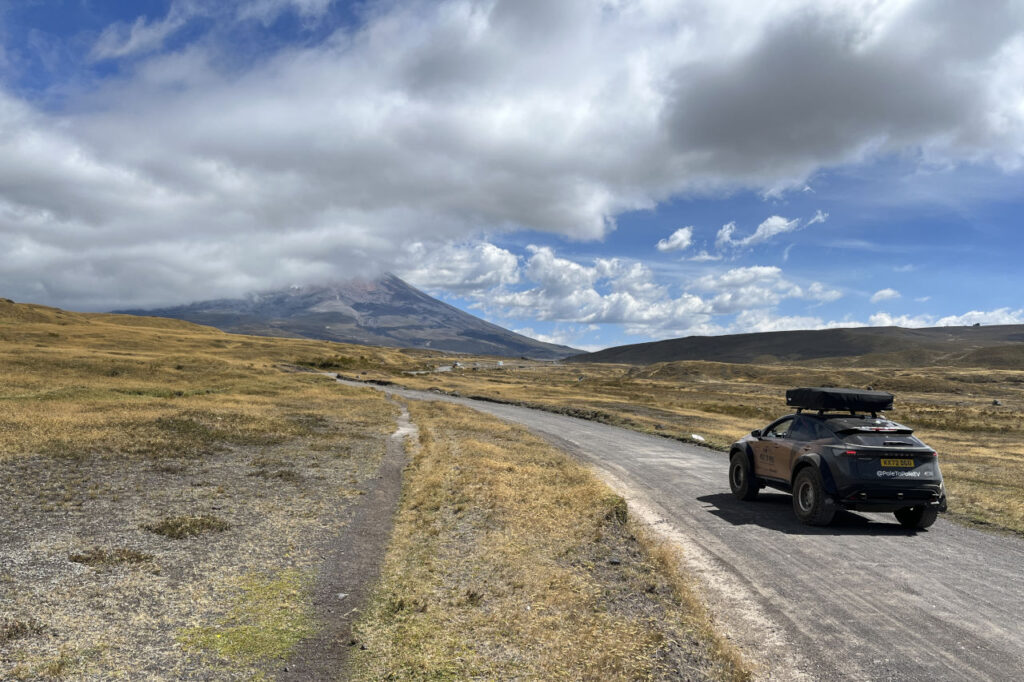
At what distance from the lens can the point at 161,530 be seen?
10273 millimetres

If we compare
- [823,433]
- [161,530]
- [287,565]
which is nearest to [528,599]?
[287,565]

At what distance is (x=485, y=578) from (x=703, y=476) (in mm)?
12012

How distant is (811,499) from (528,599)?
25.3 ft

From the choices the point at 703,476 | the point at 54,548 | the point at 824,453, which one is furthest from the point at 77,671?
the point at 703,476

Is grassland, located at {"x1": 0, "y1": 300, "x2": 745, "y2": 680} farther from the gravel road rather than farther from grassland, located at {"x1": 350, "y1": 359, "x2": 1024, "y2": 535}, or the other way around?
grassland, located at {"x1": 350, "y1": 359, "x2": 1024, "y2": 535}

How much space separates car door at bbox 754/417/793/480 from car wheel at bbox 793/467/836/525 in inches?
30.4

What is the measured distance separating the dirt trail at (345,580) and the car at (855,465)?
911cm

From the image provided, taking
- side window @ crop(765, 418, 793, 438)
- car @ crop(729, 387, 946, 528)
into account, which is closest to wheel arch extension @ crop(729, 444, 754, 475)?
side window @ crop(765, 418, 793, 438)

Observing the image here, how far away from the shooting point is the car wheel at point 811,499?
1154cm

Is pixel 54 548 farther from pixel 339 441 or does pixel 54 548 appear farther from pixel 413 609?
pixel 339 441

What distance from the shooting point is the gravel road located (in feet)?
20.2

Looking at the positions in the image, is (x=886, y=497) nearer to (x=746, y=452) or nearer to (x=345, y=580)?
(x=746, y=452)

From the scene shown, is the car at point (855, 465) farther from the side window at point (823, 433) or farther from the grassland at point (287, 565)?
the grassland at point (287, 565)

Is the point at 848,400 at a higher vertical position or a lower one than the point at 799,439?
higher
